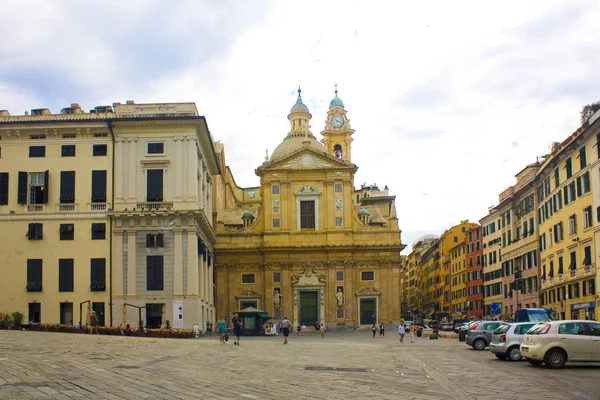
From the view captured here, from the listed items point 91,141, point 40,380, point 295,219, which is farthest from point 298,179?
point 40,380

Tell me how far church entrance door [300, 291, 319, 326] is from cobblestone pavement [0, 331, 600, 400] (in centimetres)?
4834

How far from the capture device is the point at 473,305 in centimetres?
10250

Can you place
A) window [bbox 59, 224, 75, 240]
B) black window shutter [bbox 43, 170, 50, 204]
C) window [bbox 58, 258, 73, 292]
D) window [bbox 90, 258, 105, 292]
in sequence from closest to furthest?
1. window [bbox 58, 258, 73, 292]
2. window [bbox 90, 258, 105, 292]
3. window [bbox 59, 224, 75, 240]
4. black window shutter [bbox 43, 170, 50, 204]

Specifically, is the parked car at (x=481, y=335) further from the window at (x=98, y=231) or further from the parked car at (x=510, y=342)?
the window at (x=98, y=231)

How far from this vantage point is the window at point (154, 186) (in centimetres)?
4944

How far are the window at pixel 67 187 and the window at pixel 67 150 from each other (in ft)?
3.86

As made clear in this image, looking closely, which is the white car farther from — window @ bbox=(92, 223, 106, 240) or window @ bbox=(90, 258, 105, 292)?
window @ bbox=(92, 223, 106, 240)

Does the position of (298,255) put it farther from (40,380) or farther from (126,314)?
(40,380)

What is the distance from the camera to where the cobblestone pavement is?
15258 mm

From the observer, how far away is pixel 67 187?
161ft

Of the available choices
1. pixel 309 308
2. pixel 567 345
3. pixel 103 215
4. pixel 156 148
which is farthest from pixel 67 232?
pixel 567 345

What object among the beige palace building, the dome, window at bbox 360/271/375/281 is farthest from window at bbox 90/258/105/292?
the dome

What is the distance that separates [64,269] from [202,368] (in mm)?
29159

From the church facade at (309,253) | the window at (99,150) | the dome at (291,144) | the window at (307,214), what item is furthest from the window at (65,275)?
the dome at (291,144)
